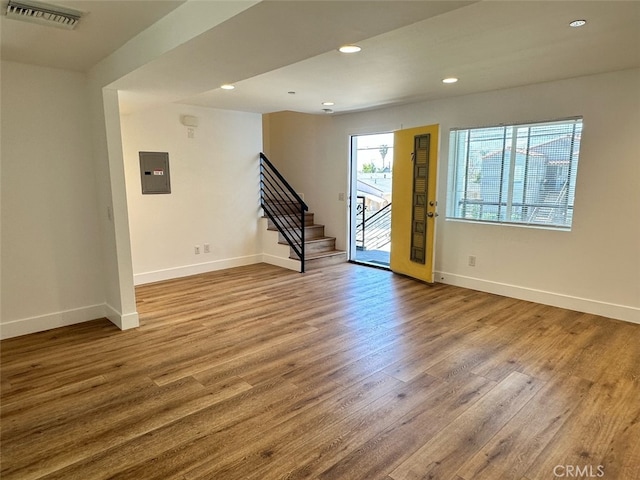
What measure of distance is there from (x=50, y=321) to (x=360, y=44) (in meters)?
3.73

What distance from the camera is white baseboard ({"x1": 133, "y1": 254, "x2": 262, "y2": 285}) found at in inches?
200

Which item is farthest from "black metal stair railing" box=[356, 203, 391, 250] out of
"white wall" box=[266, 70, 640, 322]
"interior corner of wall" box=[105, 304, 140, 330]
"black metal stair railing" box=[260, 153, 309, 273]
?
"interior corner of wall" box=[105, 304, 140, 330]

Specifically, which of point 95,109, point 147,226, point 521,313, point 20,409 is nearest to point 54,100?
point 95,109

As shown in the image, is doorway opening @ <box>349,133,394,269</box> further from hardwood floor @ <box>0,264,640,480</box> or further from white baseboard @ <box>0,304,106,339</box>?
white baseboard @ <box>0,304,106,339</box>

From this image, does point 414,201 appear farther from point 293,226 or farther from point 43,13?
point 43,13

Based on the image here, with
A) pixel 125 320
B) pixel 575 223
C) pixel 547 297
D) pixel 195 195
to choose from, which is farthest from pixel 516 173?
pixel 125 320

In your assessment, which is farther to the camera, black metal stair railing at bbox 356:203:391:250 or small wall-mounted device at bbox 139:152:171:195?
black metal stair railing at bbox 356:203:391:250

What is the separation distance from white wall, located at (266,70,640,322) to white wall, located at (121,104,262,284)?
8.01ft

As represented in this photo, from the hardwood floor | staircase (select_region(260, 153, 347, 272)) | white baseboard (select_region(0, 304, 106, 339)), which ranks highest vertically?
staircase (select_region(260, 153, 347, 272))

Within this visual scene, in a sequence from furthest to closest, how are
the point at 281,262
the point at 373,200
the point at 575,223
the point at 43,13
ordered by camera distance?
the point at 373,200
the point at 281,262
the point at 575,223
the point at 43,13

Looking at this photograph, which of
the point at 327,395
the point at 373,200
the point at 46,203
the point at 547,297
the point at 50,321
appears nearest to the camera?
the point at 327,395

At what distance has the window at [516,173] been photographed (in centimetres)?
404

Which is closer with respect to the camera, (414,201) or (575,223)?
(575,223)

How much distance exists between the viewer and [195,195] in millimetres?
5469
